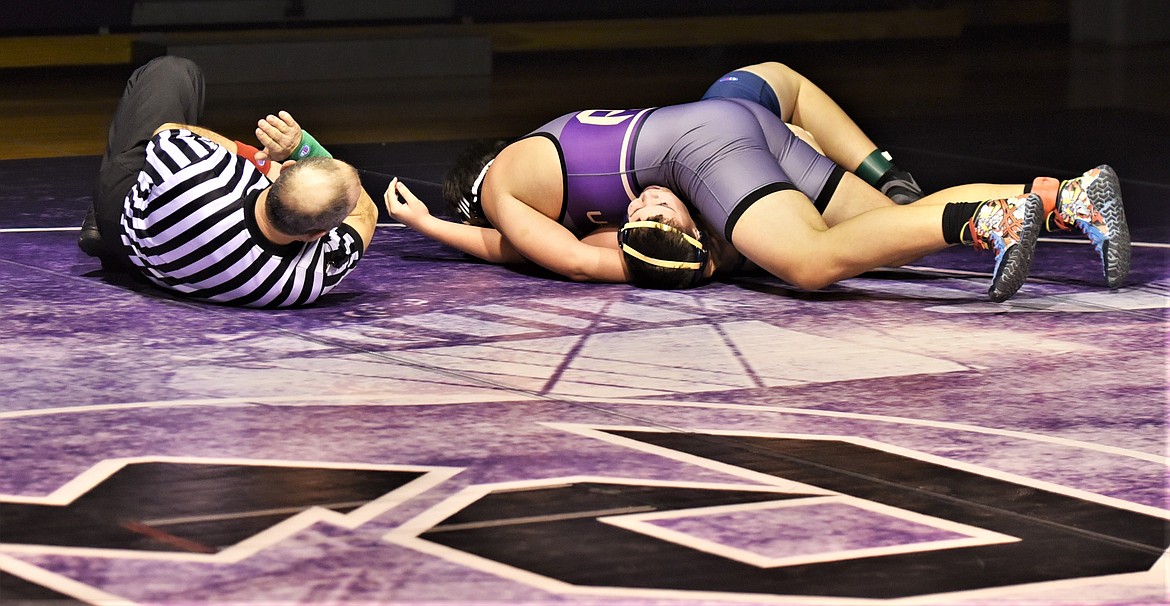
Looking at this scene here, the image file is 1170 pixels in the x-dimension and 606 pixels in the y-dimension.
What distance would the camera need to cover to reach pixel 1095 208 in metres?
3.78

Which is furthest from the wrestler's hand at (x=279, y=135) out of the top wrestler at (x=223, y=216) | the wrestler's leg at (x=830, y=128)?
the wrestler's leg at (x=830, y=128)

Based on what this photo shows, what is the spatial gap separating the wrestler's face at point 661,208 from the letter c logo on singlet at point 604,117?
235 mm

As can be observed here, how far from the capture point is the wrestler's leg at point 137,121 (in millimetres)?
4035

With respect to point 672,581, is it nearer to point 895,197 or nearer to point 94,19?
point 895,197

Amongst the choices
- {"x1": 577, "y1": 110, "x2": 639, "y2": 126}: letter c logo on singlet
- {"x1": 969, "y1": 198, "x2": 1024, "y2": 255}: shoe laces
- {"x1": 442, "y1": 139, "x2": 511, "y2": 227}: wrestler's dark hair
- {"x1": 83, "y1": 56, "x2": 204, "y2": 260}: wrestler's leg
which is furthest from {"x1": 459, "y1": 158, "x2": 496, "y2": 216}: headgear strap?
{"x1": 969, "y1": 198, "x2": 1024, "y2": 255}: shoe laces

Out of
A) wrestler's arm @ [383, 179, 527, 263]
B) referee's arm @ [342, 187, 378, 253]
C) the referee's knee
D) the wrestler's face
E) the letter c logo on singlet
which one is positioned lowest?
wrestler's arm @ [383, 179, 527, 263]

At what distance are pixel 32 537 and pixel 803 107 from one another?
9.65 feet

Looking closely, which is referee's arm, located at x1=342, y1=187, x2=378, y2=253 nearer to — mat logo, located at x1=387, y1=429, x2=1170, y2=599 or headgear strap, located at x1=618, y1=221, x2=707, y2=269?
headgear strap, located at x1=618, y1=221, x2=707, y2=269

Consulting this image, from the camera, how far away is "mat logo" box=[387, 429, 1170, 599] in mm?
2203

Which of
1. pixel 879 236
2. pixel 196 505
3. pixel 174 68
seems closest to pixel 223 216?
pixel 174 68

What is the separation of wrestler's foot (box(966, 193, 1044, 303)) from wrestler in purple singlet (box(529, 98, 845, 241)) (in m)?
0.55

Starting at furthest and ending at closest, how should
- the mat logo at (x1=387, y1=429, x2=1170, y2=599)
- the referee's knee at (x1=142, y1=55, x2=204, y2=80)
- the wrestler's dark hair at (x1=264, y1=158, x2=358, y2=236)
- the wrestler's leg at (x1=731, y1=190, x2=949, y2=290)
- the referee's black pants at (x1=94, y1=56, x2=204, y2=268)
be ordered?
1. the referee's knee at (x1=142, y1=55, x2=204, y2=80)
2. the referee's black pants at (x1=94, y1=56, x2=204, y2=268)
3. the wrestler's leg at (x1=731, y1=190, x2=949, y2=290)
4. the wrestler's dark hair at (x1=264, y1=158, x2=358, y2=236)
5. the mat logo at (x1=387, y1=429, x2=1170, y2=599)

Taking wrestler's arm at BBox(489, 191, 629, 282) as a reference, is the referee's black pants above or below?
above

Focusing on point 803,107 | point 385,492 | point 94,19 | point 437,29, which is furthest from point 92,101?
point 385,492
